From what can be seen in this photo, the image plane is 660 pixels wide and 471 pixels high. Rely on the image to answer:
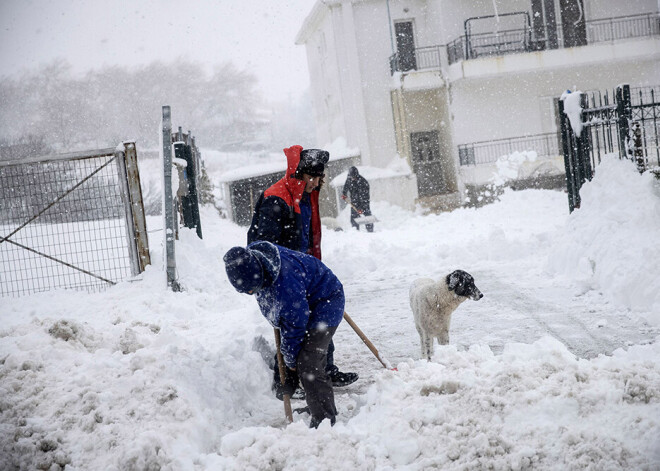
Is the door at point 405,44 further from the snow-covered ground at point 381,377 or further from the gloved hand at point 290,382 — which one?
the gloved hand at point 290,382

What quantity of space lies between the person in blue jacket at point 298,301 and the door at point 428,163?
67.0 feet

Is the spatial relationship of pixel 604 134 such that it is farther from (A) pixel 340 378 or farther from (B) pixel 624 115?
(A) pixel 340 378

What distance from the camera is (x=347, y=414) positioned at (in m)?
4.16

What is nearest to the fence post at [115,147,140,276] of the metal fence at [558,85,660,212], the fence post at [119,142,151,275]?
the fence post at [119,142,151,275]

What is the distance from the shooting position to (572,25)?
72.4 feet

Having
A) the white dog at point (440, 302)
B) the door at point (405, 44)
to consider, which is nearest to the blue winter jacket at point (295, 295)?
the white dog at point (440, 302)

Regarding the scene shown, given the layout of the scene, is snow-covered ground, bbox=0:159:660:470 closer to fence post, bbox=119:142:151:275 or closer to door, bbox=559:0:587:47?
fence post, bbox=119:142:151:275

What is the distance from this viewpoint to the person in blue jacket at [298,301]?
3.39 m

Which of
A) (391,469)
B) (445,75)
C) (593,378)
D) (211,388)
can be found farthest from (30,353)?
(445,75)

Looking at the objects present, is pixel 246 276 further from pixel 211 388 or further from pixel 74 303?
pixel 74 303

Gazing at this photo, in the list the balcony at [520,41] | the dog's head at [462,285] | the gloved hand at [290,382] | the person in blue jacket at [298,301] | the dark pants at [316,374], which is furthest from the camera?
the balcony at [520,41]

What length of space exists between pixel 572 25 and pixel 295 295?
2238cm

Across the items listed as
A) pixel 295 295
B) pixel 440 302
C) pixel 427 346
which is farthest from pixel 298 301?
pixel 427 346

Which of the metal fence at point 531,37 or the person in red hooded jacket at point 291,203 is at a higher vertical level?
the metal fence at point 531,37
